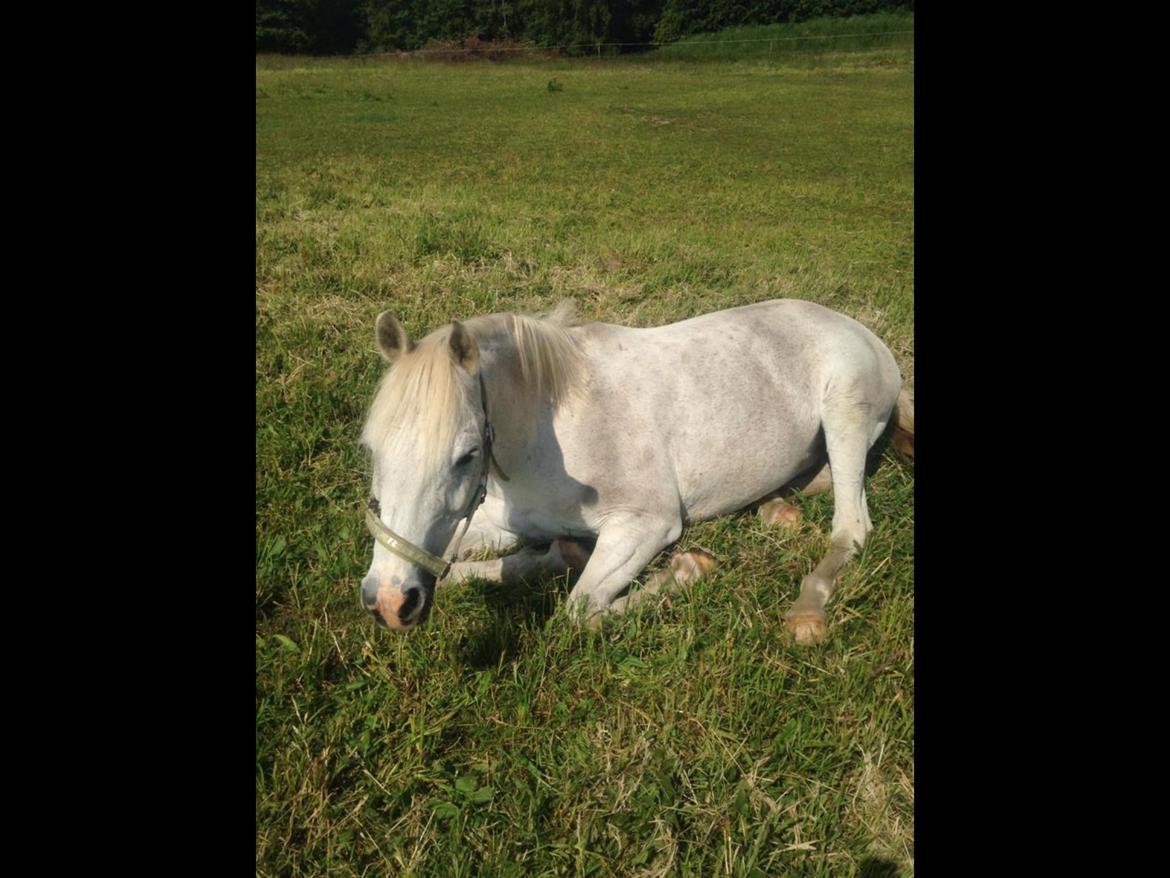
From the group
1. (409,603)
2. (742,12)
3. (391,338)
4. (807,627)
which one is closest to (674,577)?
(807,627)

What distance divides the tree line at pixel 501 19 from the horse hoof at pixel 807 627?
64.1 ft

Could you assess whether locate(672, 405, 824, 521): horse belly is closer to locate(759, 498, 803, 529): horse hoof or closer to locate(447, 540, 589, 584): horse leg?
locate(759, 498, 803, 529): horse hoof

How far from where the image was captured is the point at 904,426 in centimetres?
429

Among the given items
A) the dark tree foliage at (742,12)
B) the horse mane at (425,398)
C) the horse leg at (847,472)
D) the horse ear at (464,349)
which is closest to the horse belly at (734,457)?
the horse leg at (847,472)

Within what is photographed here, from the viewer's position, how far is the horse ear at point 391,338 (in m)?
2.50

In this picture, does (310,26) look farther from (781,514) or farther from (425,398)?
(425,398)

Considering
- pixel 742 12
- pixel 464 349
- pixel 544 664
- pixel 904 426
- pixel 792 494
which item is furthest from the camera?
pixel 742 12

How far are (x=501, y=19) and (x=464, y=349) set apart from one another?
21742 millimetres

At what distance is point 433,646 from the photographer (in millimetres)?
2711
